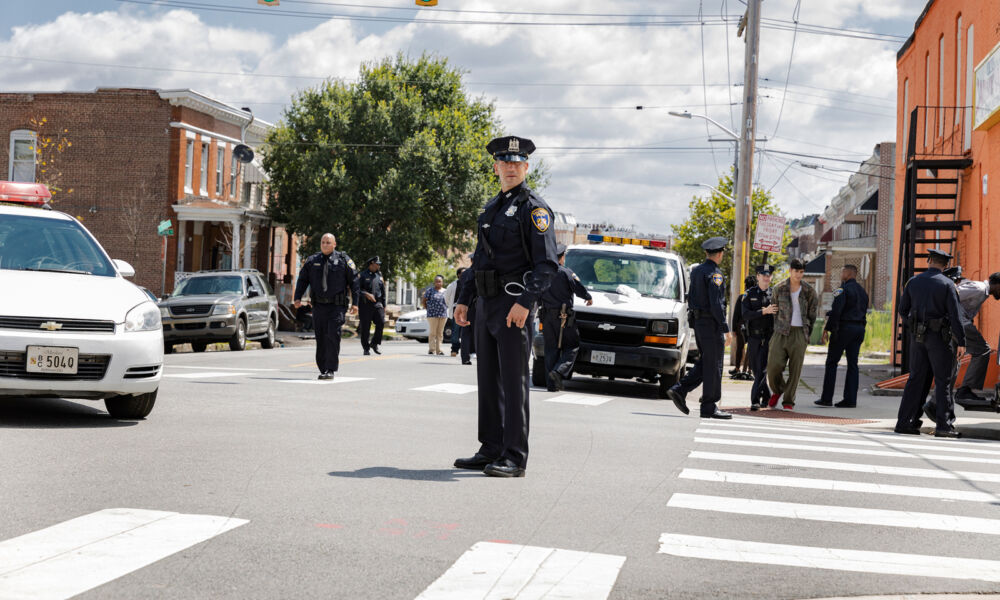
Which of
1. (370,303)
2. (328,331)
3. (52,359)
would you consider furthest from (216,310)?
(52,359)

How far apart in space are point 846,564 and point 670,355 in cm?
1067

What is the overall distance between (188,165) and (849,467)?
3741cm

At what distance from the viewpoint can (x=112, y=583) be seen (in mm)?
4281

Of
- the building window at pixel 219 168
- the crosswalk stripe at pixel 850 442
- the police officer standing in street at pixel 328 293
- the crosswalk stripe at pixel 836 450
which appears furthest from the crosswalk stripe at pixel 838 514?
the building window at pixel 219 168

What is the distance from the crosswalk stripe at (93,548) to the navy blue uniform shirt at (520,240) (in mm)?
2504

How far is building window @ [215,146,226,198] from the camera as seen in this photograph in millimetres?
44969

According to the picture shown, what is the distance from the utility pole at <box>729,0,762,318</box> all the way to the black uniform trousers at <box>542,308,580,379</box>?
32.0 feet

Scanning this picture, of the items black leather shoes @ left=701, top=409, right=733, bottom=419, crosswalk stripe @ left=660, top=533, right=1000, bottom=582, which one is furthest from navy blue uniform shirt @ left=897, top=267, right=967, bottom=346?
crosswalk stripe @ left=660, top=533, right=1000, bottom=582

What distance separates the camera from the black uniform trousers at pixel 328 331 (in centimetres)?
1480

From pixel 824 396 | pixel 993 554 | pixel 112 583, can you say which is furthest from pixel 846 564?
pixel 824 396

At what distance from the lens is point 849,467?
28.9 feet

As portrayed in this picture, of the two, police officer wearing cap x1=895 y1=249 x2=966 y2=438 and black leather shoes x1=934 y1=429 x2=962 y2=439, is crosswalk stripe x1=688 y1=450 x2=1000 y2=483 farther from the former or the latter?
black leather shoes x1=934 y1=429 x2=962 y2=439

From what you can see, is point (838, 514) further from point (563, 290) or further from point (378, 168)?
point (378, 168)

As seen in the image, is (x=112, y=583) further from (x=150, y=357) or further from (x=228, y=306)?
(x=228, y=306)
